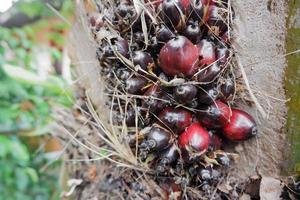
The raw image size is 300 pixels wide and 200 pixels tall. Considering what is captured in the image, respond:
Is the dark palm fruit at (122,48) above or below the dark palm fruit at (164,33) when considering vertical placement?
below

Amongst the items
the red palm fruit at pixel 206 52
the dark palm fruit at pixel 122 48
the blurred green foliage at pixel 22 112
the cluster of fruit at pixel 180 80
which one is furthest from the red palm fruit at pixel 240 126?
the blurred green foliage at pixel 22 112

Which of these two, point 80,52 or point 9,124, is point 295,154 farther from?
point 9,124

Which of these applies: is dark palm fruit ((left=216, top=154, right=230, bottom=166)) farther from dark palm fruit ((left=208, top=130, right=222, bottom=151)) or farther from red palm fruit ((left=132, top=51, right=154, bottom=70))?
red palm fruit ((left=132, top=51, right=154, bottom=70))

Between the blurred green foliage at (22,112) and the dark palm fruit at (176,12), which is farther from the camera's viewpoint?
the blurred green foliage at (22,112)

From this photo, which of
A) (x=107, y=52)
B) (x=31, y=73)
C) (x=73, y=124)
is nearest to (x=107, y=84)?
(x=107, y=52)

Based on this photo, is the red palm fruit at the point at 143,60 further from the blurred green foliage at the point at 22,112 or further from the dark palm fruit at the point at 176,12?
the blurred green foliage at the point at 22,112

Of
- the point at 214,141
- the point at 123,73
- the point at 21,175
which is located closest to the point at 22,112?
the point at 21,175
